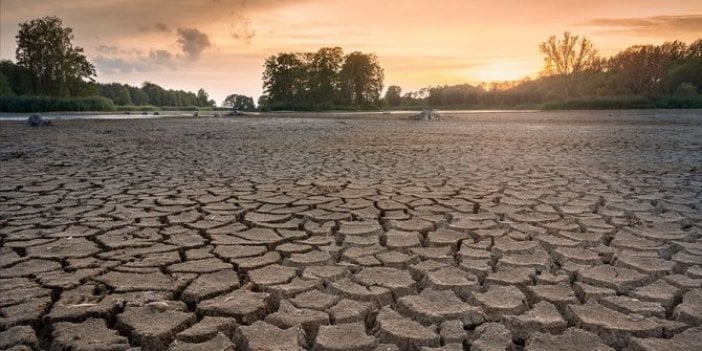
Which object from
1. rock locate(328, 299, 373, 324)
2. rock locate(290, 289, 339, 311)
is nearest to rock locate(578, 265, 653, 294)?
rock locate(328, 299, 373, 324)

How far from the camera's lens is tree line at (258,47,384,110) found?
173ft

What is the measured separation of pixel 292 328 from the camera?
177 centimetres

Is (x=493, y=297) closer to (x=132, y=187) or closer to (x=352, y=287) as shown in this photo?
(x=352, y=287)

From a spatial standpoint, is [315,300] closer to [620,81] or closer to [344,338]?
[344,338]

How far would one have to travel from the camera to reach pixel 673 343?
165 cm

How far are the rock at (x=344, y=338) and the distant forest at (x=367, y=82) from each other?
Result: 35482 mm

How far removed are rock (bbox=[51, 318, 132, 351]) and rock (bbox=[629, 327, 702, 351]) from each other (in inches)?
64.4

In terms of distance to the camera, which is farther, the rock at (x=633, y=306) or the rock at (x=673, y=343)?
the rock at (x=633, y=306)

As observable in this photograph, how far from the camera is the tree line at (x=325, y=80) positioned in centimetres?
5288

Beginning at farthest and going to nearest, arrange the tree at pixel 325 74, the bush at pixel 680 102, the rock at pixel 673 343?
the tree at pixel 325 74, the bush at pixel 680 102, the rock at pixel 673 343

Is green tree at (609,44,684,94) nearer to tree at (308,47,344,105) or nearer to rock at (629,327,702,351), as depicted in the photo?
tree at (308,47,344,105)

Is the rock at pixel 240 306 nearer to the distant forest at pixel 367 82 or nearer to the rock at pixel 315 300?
the rock at pixel 315 300

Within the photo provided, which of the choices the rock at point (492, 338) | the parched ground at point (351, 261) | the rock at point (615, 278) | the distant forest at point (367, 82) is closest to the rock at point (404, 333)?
the parched ground at point (351, 261)

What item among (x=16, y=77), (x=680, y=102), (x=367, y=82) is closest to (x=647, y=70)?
(x=680, y=102)
